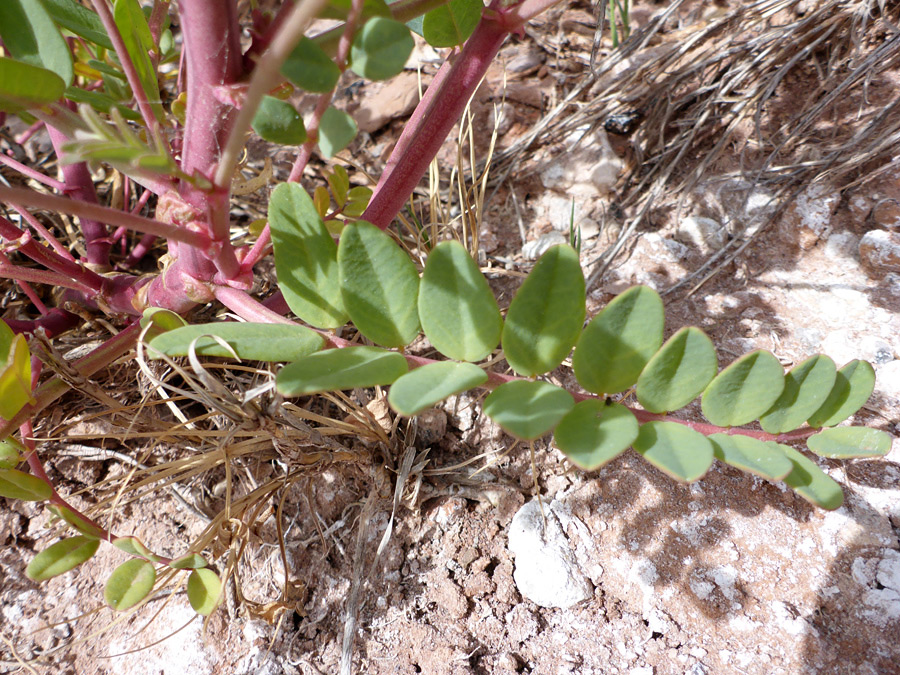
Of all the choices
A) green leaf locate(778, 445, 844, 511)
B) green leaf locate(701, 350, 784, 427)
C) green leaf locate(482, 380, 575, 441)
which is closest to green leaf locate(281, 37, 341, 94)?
green leaf locate(482, 380, 575, 441)

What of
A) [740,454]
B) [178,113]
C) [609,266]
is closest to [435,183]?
[609,266]

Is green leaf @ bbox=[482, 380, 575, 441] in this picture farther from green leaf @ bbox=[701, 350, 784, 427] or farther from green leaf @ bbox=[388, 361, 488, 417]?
green leaf @ bbox=[701, 350, 784, 427]

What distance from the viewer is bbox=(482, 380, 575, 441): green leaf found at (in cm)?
68

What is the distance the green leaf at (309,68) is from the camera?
0.65 metres

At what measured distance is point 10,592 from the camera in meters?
1.23

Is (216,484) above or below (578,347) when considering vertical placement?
below

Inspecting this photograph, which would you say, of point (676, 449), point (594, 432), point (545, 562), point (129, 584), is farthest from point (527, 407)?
point (129, 584)

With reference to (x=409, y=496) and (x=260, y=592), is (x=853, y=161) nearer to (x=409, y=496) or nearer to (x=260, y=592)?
(x=409, y=496)

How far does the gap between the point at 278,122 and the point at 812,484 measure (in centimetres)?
86

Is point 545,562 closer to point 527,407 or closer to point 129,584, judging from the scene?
point 527,407

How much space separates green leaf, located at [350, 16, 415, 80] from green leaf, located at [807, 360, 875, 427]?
2.48 feet

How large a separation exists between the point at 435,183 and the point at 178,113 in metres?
0.60

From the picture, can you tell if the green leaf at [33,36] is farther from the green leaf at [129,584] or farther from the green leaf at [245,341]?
the green leaf at [129,584]

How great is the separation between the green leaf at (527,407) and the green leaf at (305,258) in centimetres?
29
